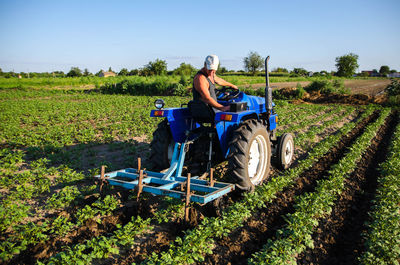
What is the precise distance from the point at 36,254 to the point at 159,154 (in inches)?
89.3

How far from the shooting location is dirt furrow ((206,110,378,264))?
10.6 ft

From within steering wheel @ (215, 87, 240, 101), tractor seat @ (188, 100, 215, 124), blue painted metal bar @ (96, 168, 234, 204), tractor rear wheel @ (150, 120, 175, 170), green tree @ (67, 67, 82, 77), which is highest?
green tree @ (67, 67, 82, 77)

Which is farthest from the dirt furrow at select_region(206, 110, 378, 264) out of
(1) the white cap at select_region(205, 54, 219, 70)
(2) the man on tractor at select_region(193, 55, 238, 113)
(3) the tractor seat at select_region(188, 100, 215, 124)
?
(1) the white cap at select_region(205, 54, 219, 70)

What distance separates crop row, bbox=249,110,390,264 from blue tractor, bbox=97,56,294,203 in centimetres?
83

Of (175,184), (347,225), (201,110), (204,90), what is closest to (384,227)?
(347,225)

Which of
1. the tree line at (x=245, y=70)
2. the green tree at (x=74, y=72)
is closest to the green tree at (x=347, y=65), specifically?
the tree line at (x=245, y=70)

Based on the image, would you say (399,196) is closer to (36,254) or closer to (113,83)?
(36,254)

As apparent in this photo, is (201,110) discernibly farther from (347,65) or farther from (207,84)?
(347,65)

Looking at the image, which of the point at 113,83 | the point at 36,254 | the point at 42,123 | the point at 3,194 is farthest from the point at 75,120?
the point at 113,83

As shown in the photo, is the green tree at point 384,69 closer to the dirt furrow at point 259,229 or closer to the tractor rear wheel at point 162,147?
the dirt furrow at point 259,229

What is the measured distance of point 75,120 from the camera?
12.7 m

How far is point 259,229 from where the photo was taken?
151 inches

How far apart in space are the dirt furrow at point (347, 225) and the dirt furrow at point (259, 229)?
0.54 metres

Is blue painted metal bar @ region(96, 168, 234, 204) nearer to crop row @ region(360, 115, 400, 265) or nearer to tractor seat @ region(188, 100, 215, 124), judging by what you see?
tractor seat @ region(188, 100, 215, 124)
